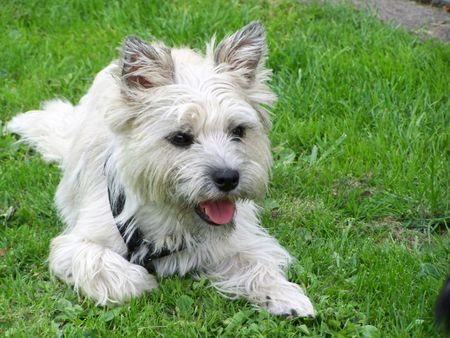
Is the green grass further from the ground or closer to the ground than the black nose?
closer to the ground

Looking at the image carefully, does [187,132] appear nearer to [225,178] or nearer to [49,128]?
[225,178]

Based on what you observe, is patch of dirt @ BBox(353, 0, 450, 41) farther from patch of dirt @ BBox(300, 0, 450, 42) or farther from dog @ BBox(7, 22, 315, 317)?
dog @ BBox(7, 22, 315, 317)

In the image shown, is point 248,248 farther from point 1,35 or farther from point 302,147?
point 1,35

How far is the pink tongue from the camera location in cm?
405

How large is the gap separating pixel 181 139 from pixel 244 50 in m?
0.57

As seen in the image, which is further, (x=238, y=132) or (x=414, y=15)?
(x=414, y=15)

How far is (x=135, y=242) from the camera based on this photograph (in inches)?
170

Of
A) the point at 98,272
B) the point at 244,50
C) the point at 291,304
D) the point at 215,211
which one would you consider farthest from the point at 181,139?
the point at 291,304

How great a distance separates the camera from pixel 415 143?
540 cm

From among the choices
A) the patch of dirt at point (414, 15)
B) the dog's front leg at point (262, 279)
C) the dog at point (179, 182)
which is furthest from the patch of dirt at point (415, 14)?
the dog's front leg at point (262, 279)

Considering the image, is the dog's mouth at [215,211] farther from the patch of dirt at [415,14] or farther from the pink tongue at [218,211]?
the patch of dirt at [415,14]

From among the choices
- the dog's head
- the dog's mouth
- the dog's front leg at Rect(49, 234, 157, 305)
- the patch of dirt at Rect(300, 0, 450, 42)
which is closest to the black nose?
the dog's head

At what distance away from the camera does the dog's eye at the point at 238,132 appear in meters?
4.07

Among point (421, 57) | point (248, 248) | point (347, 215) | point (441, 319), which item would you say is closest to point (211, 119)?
point (248, 248)
